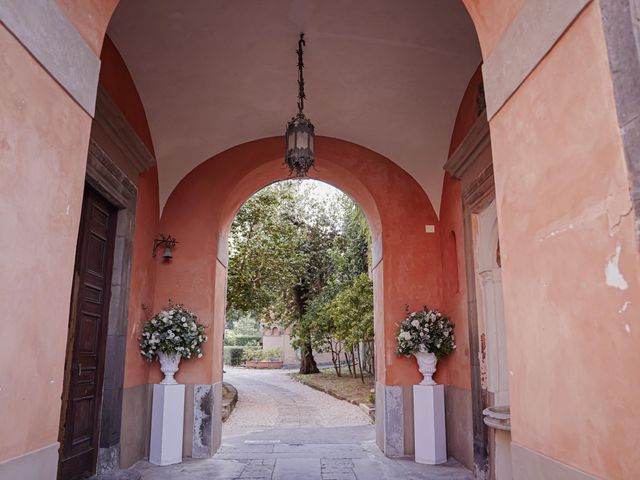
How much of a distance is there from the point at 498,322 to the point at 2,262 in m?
4.48

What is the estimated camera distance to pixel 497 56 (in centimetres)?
262

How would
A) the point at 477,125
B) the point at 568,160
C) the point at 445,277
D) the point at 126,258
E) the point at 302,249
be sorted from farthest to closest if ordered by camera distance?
the point at 302,249
the point at 445,277
the point at 126,258
the point at 477,125
the point at 568,160

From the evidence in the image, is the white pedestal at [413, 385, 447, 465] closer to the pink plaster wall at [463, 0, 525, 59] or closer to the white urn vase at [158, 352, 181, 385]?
the white urn vase at [158, 352, 181, 385]

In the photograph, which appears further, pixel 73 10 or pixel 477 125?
pixel 477 125

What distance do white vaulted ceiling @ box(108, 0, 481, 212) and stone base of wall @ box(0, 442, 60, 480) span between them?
3.86m

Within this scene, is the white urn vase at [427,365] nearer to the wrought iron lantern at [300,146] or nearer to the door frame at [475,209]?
the door frame at [475,209]

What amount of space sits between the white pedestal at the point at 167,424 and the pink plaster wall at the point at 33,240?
3555 millimetres

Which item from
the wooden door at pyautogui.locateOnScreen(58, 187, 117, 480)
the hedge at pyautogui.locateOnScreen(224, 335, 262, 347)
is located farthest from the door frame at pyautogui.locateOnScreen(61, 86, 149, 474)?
the hedge at pyautogui.locateOnScreen(224, 335, 262, 347)

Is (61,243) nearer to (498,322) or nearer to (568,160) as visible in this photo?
(568,160)

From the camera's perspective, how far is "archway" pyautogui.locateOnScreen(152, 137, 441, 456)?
626 centimetres

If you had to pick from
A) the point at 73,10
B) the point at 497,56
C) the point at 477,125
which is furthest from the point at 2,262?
the point at 477,125

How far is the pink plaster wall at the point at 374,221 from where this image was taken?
6.33 meters

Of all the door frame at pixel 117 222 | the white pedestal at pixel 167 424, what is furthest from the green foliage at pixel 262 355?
the door frame at pixel 117 222

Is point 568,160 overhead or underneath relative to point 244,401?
overhead
